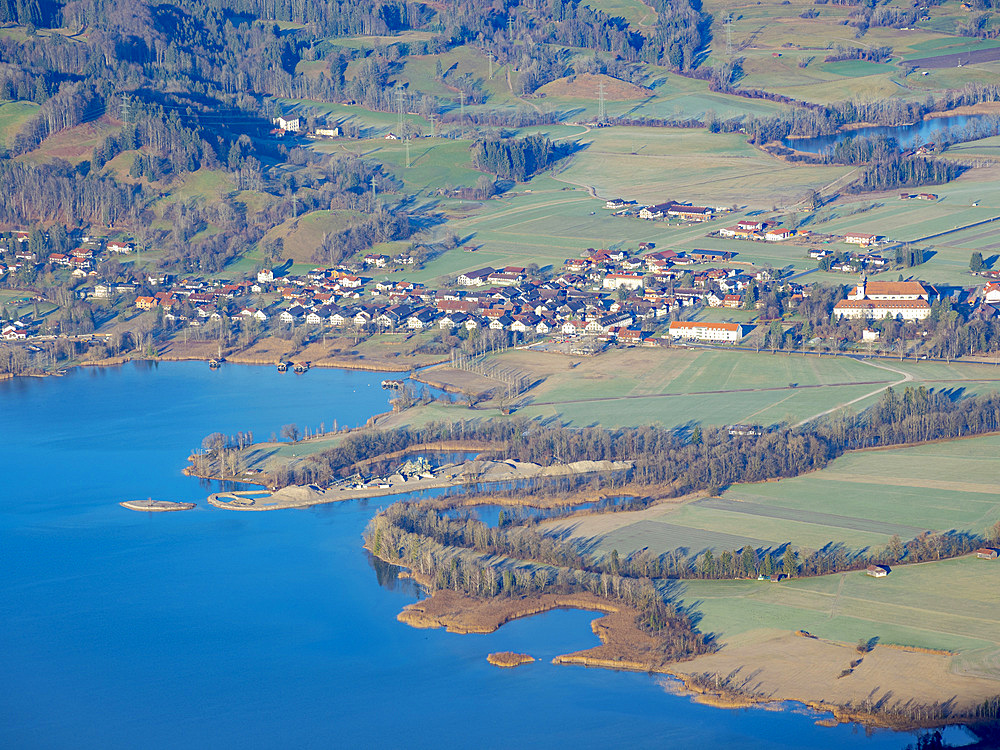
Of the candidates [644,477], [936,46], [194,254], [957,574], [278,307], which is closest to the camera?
[957,574]

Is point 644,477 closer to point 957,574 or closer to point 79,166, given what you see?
point 957,574

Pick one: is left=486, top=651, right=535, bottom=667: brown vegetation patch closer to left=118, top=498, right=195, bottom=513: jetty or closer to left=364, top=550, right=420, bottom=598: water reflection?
left=364, top=550, right=420, bottom=598: water reflection

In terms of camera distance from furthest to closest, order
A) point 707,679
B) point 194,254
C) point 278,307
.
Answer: point 194,254
point 278,307
point 707,679

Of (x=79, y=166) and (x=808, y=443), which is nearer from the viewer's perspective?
(x=808, y=443)

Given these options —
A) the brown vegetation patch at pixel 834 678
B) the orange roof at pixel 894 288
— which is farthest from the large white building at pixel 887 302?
the brown vegetation patch at pixel 834 678

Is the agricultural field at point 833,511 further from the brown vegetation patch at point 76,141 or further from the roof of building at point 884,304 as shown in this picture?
the brown vegetation patch at point 76,141

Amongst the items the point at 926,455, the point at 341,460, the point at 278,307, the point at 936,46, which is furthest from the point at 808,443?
the point at 936,46

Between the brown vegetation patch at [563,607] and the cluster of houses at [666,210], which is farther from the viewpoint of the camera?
the cluster of houses at [666,210]
